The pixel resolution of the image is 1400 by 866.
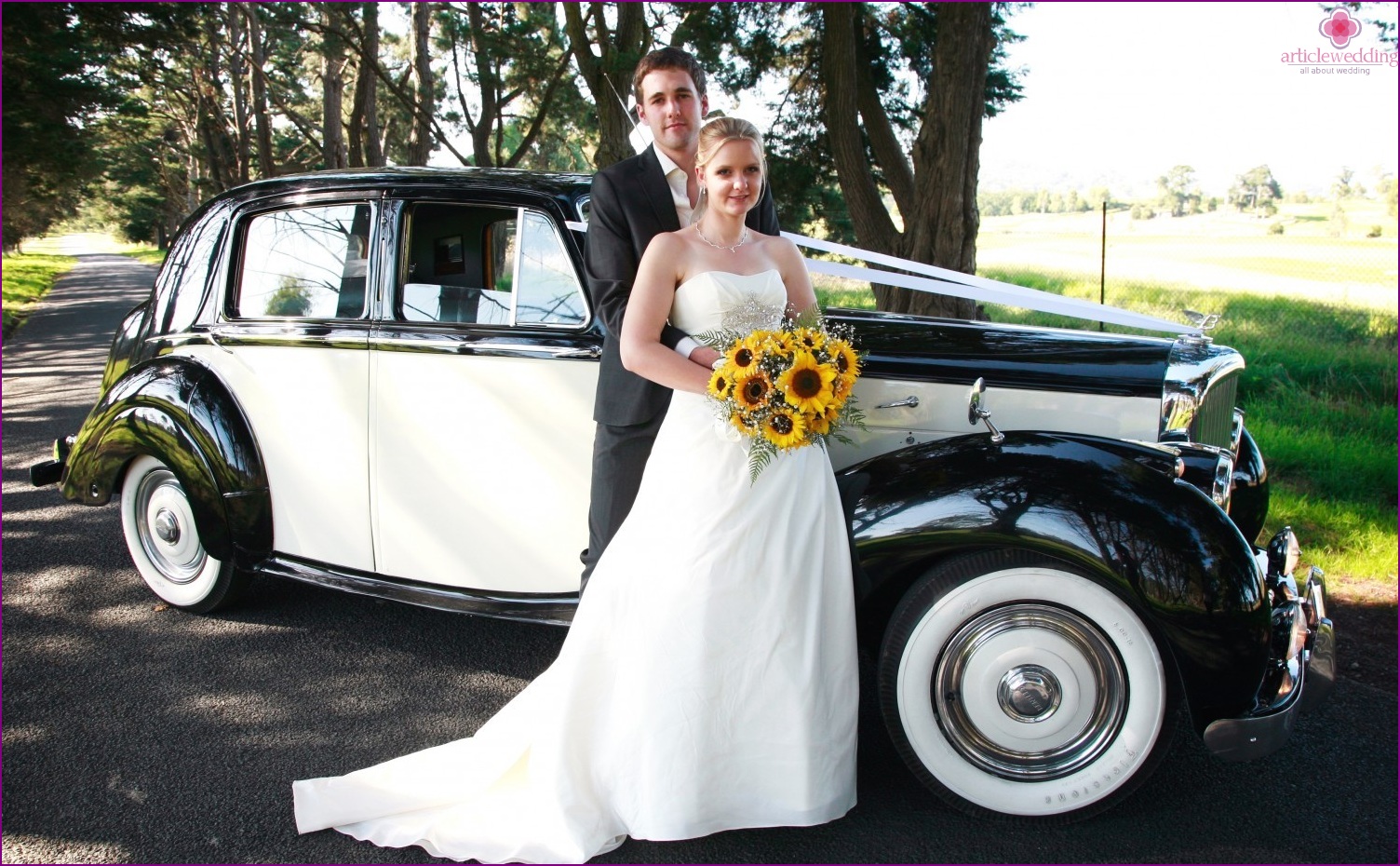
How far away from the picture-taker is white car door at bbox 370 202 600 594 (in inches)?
137

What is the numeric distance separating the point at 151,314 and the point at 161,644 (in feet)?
4.79

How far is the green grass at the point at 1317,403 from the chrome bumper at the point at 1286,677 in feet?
8.42

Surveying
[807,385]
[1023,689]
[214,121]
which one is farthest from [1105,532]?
[214,121]

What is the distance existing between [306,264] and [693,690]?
96.6 inches

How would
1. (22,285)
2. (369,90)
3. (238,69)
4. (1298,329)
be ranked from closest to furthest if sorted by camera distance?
1. (1298,329)
2. (369,90)
3. (238,69)
4. (22,285)

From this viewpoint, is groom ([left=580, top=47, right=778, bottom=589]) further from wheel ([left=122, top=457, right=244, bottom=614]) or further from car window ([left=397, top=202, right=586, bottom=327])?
wheel ([left=122, top=457, right=244, bottom=614])

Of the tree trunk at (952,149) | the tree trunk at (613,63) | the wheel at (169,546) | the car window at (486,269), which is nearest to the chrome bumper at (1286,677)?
the car window at (486,269)

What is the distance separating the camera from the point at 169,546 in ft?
14.6

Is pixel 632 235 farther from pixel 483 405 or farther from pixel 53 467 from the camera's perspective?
pixel 53 467

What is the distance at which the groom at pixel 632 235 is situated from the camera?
313cm

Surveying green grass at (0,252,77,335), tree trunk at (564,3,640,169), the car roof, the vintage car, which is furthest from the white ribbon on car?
green grass at (0,252,77,335)

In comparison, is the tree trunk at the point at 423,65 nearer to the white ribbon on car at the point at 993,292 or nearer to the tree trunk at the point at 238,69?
the tree trunk at the point at 238,69

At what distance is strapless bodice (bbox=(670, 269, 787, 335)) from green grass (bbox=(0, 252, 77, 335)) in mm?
18031

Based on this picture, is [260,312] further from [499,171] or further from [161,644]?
[161,644]
